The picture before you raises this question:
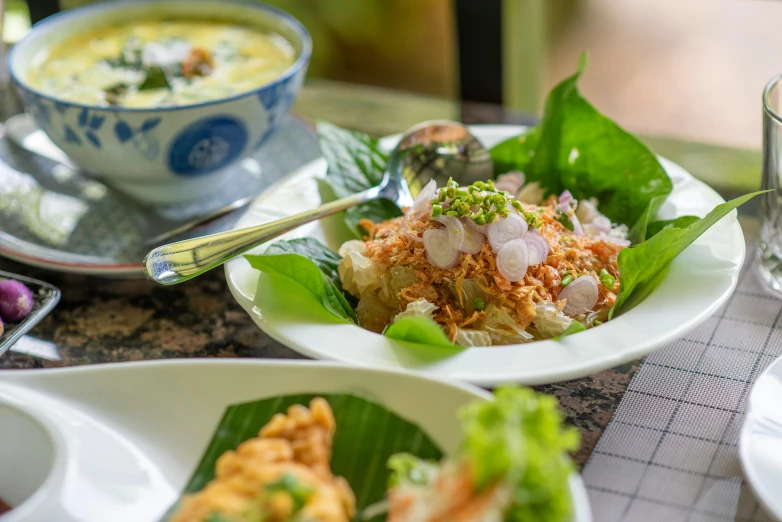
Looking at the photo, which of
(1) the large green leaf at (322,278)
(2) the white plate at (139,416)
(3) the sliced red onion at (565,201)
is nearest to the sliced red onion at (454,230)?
(1) the large green leaf at (322,278)

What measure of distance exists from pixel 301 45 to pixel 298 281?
33.0 inches

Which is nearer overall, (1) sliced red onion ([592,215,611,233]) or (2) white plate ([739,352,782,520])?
(2) white plate ([739,352,782,520])

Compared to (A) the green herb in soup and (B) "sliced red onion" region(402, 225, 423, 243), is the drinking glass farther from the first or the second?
(A) the green herb in soup

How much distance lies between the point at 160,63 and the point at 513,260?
1040 mm

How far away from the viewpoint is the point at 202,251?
1423 millimetres

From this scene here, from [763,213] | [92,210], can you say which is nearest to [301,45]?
[92,210]

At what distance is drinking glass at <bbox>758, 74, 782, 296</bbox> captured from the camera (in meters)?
1.46

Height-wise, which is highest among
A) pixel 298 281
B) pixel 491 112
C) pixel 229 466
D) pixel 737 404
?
pixel 229 466

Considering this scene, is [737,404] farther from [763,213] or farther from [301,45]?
[301,45]

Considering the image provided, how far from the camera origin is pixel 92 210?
6.47 ft

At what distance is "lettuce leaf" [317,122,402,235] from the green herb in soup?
0.28 m

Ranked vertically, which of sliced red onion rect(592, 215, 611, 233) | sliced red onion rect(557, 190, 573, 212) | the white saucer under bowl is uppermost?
sliced red onion rect(557, 190, 573, 212)

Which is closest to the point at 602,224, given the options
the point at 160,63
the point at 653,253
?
the point at 653,253

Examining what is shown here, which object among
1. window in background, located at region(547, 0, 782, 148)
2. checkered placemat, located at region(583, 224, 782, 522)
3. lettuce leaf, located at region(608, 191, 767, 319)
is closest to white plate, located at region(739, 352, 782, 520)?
checkered placemat, located at region(583, 224, 782, 522)
